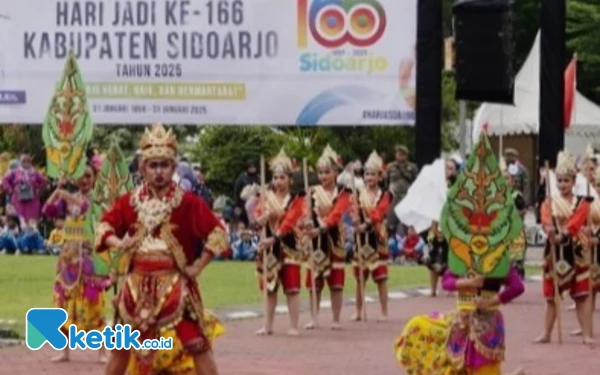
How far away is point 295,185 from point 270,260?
4.98 feet

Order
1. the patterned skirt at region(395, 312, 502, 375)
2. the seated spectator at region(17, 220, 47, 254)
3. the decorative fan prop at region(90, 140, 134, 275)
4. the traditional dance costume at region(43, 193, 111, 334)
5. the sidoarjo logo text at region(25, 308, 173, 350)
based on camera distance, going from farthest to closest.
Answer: the seated spectator at region(17, 220, 47, 254) → the traditional dance costume at region(43, 193, 111, 334) → the sidoarjo logo text at region(25, 308, 173, 350) → the decorative fan prop at region(90, 140, 134, 275) → the patterned skirt at region(395, 312, 502, 375)

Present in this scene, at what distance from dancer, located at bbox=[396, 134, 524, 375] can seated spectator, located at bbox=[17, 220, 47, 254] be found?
20.4m

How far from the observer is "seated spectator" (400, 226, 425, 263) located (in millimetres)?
30906

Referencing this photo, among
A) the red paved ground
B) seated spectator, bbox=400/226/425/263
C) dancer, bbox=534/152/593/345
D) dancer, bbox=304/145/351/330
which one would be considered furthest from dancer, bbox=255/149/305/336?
seated spectator, bbox=400/226/425/263

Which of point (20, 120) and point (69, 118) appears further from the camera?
point (20, 120)

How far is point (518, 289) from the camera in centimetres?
1339

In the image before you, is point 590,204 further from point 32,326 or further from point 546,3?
point 546,3

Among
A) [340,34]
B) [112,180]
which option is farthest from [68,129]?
[340,34]

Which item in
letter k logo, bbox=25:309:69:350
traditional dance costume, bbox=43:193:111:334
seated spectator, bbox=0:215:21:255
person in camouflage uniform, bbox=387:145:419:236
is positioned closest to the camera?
traditional dance costume, bbox=43:193:111:334

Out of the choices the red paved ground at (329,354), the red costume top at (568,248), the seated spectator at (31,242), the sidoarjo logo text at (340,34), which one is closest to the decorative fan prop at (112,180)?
the red paved ground at (329,354)

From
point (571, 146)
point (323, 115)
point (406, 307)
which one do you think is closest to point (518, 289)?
point (406, 307)

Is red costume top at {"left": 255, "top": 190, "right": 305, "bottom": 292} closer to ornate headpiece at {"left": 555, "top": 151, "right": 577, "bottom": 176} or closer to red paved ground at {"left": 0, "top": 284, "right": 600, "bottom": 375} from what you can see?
red paved ground at {"left": 0, "top": 284, "right": 600, "bottom": 375}

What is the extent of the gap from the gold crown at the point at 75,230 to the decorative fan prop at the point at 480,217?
183 inches

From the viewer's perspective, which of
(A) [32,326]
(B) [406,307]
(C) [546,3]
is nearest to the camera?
(A) [32,326]
